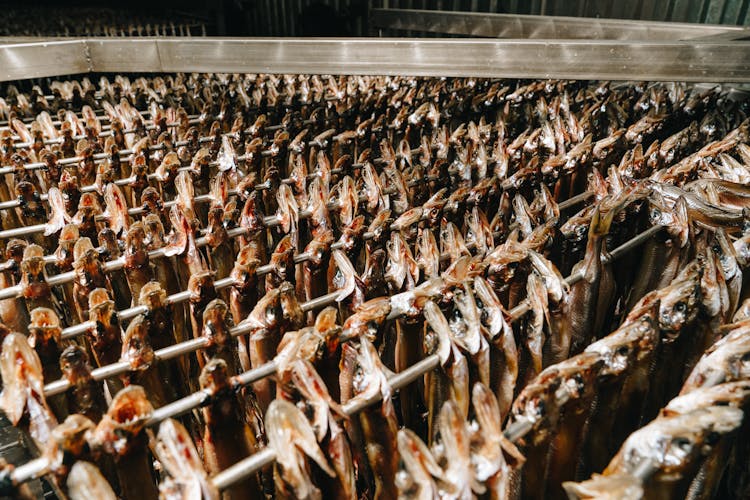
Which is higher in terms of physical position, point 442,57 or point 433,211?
point 442,57

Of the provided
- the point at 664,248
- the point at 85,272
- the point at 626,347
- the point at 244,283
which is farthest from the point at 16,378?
the point at 664,248

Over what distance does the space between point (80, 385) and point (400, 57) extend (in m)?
2.18

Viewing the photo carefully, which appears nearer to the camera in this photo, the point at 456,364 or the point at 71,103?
the point at 456,364

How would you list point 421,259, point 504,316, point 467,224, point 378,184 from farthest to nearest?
point 378,184
point 467,224
point 421,259
point 504,316

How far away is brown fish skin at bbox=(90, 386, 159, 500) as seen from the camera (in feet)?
3.37

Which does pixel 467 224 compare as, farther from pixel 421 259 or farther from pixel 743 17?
pixel 743 17

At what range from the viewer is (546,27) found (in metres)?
4.82

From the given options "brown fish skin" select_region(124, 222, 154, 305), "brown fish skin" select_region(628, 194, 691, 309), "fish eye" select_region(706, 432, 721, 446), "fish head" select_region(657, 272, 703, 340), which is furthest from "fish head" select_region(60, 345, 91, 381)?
"brown fish skin" select_region(628, 194, 691, 309)

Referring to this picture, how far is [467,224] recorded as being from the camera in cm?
206

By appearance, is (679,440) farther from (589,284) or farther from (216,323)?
(216,323)

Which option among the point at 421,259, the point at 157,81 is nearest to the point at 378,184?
the point at 421,259

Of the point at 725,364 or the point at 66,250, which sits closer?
the point at 725,364

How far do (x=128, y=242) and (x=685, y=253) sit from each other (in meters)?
2.01

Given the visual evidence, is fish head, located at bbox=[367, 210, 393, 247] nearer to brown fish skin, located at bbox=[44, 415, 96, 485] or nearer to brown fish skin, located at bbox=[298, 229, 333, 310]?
brown fish skin, located at bbox=[298, 229, 333, 310]
